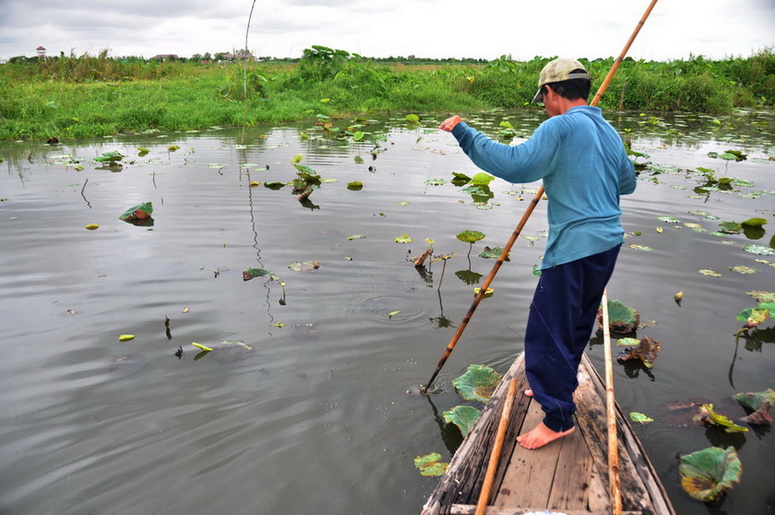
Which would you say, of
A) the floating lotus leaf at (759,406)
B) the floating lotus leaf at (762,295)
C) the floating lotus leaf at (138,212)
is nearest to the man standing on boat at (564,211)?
the floating lotus leaf at (759,406)

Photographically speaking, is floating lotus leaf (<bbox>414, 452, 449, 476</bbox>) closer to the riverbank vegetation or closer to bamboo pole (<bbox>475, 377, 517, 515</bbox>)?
bamboo pole (<bbox>475, 377, 517, 515</bbox>)

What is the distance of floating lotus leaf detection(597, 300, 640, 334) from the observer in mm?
3545

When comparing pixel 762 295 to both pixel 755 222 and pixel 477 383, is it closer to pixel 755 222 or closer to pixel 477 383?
pixel 755 222

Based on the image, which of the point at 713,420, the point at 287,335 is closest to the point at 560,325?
the point at 713,420

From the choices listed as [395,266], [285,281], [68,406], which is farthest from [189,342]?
[395,266]

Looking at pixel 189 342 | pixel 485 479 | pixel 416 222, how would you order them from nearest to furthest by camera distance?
pixel 485 479 < pixel 189 342 < pixel 416 222

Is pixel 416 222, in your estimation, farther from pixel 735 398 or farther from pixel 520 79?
pixel 520 79

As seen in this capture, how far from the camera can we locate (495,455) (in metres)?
1.88

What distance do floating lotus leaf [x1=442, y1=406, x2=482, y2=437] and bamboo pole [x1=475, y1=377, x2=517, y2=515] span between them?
0.94ft

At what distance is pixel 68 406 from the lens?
275 cm

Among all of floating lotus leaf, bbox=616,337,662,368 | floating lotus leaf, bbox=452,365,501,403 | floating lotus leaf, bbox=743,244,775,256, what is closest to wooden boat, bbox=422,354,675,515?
floating lotus leaf, bbox=452,365,501,403

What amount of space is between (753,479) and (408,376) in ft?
5.75

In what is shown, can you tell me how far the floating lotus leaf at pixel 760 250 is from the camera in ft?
16.1

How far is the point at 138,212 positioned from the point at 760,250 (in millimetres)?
6316
